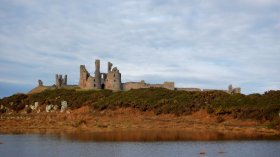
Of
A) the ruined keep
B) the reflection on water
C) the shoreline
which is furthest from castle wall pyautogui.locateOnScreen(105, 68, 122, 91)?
the reflection on water

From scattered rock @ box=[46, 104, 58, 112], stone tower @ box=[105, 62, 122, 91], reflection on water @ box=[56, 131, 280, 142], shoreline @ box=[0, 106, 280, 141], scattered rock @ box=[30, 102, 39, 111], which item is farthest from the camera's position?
stone tower @ box=[105, 62, 122, 91]

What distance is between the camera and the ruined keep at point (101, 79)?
8819 cm

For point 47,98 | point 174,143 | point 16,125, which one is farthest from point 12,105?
point 174,143

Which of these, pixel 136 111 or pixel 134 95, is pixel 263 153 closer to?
pixel 136 111

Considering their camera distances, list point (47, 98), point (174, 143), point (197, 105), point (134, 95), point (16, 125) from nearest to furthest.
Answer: point (174, 143) → point (16, 125) → point (197, 105) → point (134, 95) → point (47, 98)

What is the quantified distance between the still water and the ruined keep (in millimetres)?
51515

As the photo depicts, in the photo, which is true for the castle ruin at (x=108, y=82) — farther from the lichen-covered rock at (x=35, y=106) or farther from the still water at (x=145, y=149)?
the still water at (x=145, y=149)

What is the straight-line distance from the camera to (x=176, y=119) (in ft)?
199

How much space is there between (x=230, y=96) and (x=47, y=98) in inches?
1326

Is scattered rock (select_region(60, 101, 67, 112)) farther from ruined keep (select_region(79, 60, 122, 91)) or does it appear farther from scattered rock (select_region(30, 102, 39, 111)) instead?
ruined keep (select_region(79, 60, 122, 91))

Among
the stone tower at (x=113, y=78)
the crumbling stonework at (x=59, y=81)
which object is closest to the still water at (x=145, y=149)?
the stone tower at (x=113, y=78)

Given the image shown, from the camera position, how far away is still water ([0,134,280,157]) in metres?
29.0

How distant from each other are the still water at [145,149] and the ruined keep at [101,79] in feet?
169

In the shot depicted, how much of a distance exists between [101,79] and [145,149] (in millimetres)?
59218
